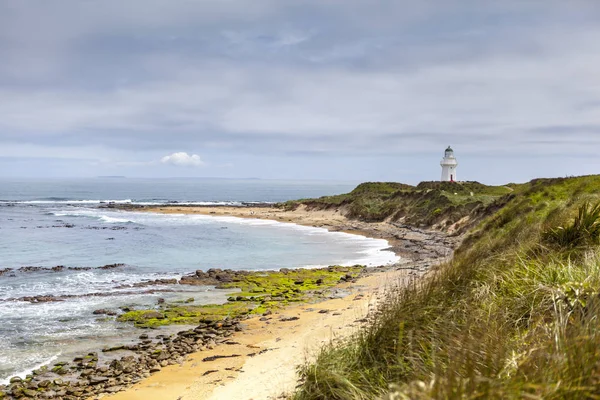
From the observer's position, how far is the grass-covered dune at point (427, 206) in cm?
4081

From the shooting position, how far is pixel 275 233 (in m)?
44.0

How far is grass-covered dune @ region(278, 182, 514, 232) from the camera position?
4081 cm

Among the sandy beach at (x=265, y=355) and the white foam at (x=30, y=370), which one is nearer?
the sandy beach at (x=265, y=355)

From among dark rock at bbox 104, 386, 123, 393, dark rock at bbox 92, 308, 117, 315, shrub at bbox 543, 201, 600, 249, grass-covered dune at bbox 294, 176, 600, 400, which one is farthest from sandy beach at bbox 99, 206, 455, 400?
dark rock at bbox 92, 308, 117, 315

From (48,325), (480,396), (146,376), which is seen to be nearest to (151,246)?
(48,325)

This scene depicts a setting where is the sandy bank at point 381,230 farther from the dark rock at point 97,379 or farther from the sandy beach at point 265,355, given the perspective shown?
the dark rock at point 97,379

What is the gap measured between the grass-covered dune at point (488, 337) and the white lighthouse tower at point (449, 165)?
230 ft

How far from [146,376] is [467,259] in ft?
25.8

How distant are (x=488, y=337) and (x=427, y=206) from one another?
1790 inches

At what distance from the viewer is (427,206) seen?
47.6m

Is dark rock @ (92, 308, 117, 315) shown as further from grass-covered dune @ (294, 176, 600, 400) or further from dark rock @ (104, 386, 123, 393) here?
grass-covered dune @ (294, 176, 600, 400)

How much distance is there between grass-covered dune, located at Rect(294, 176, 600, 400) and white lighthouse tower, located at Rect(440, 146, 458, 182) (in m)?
70.2

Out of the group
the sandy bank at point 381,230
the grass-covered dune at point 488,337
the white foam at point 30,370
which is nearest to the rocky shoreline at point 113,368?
the white foam at point 30,370

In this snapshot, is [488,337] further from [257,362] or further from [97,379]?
[97,379]
